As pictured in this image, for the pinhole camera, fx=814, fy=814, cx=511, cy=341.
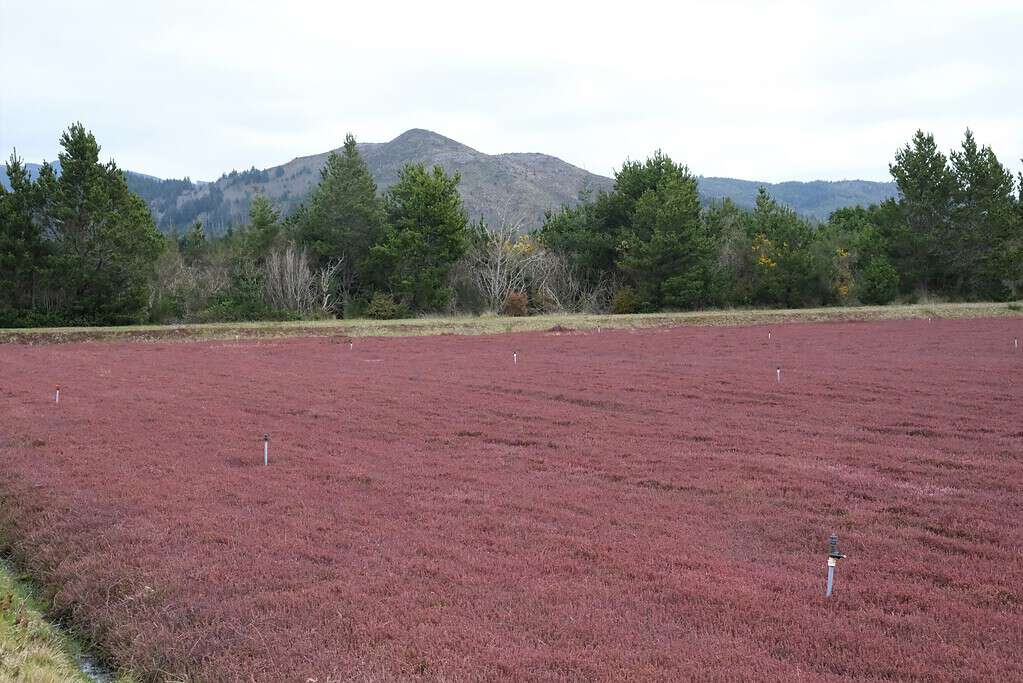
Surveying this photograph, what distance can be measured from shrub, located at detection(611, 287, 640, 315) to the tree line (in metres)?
0.14

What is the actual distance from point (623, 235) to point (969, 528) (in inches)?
1937

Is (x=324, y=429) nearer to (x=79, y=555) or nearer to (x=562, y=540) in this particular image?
(x=79, y=555)

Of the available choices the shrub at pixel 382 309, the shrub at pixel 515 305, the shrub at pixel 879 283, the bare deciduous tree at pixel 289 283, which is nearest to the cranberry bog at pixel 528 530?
the shrub at pixel 382 309

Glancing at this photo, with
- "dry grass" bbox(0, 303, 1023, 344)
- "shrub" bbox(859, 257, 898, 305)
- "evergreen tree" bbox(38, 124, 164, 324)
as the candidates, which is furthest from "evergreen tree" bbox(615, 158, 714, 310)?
"evergreen tree" bbox(38, 124, 164, 324)

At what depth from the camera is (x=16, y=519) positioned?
33.2 ft

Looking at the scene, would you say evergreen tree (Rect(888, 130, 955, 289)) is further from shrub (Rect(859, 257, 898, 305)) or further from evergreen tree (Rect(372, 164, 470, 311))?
evergreen tree (Rect(372, 164, 470, 311))

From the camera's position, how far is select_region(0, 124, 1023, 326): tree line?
53.3 meters

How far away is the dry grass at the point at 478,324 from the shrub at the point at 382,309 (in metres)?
2.11

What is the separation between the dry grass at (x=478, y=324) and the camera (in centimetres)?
4084

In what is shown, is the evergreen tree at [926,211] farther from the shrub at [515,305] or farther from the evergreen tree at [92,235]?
the evergreen tree at [92,235]

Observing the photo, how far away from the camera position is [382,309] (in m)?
51.5

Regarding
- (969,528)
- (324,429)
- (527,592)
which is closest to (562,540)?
(527,592)

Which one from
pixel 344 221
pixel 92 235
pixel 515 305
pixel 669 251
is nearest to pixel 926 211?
pixel 669 251

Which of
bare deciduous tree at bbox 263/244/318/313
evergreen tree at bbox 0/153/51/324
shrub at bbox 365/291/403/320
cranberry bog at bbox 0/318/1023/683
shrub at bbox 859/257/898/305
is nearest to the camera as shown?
cranberry bog at bbox 0/318/1023/683
